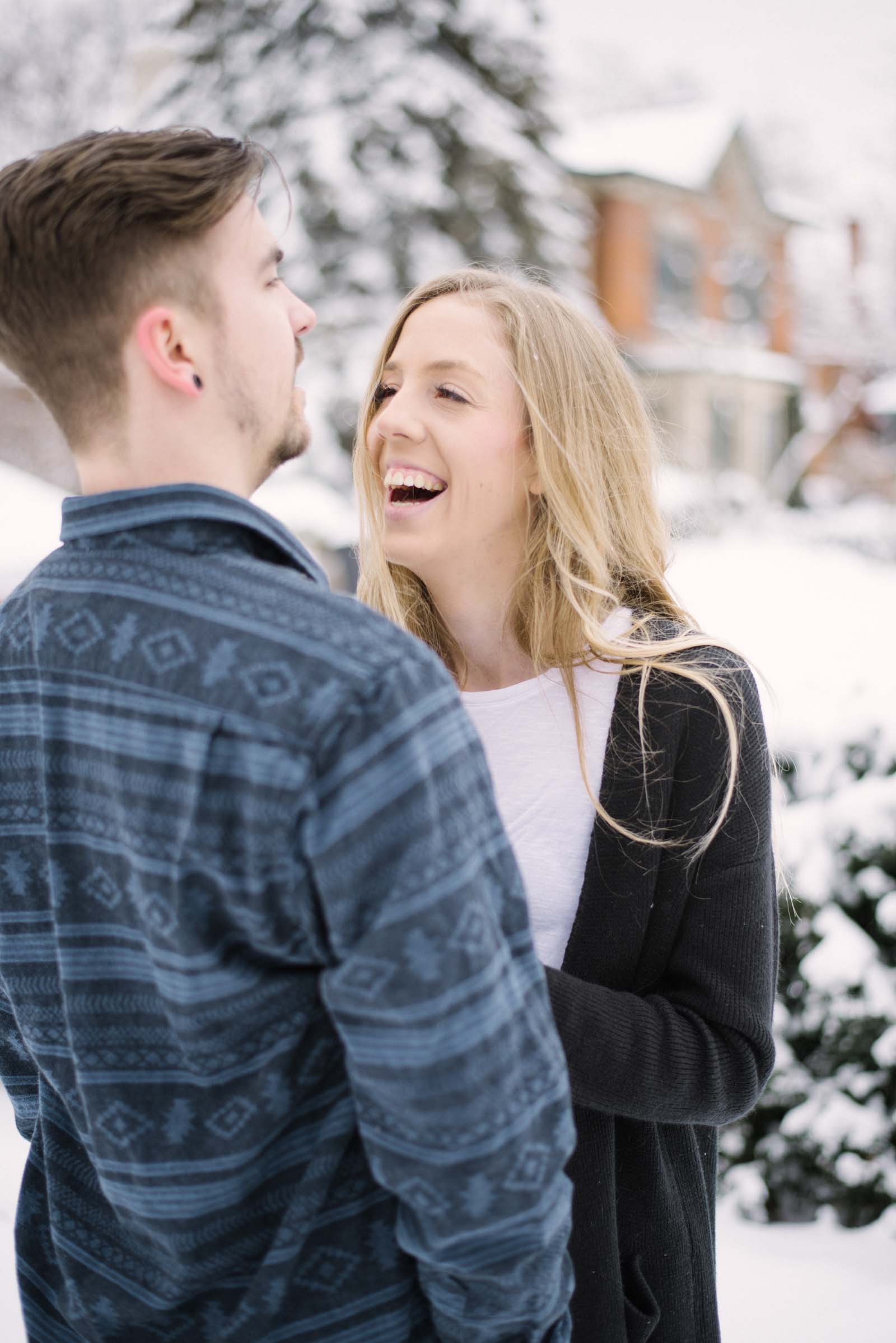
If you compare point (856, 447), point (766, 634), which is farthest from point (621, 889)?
point (856, 447)

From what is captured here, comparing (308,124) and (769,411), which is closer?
(308,124)

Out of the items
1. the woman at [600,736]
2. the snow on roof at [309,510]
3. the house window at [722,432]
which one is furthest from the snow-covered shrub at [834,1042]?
the house window at [722,432]

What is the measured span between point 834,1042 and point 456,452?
221 cm

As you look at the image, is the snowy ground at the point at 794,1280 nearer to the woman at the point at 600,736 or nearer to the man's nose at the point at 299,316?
the woman at the point at 600,736

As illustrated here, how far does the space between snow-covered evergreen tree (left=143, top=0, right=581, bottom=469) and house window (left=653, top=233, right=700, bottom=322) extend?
1450cm

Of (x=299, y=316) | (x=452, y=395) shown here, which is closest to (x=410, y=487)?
(x=452, y=395)

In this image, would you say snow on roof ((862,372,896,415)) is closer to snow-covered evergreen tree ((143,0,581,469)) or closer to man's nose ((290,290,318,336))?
snow-covered evergreen tree ((143,0,581,469))

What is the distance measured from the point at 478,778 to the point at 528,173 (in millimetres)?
15228

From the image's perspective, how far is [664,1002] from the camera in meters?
1.72

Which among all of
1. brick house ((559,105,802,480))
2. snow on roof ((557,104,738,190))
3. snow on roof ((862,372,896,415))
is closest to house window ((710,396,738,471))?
brick house ((559,105,802,480))

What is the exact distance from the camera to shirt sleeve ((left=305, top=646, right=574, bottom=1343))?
43.3 inches

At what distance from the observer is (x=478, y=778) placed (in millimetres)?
1188

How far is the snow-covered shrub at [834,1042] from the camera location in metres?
3.32

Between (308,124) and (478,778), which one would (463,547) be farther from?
(308,124)
